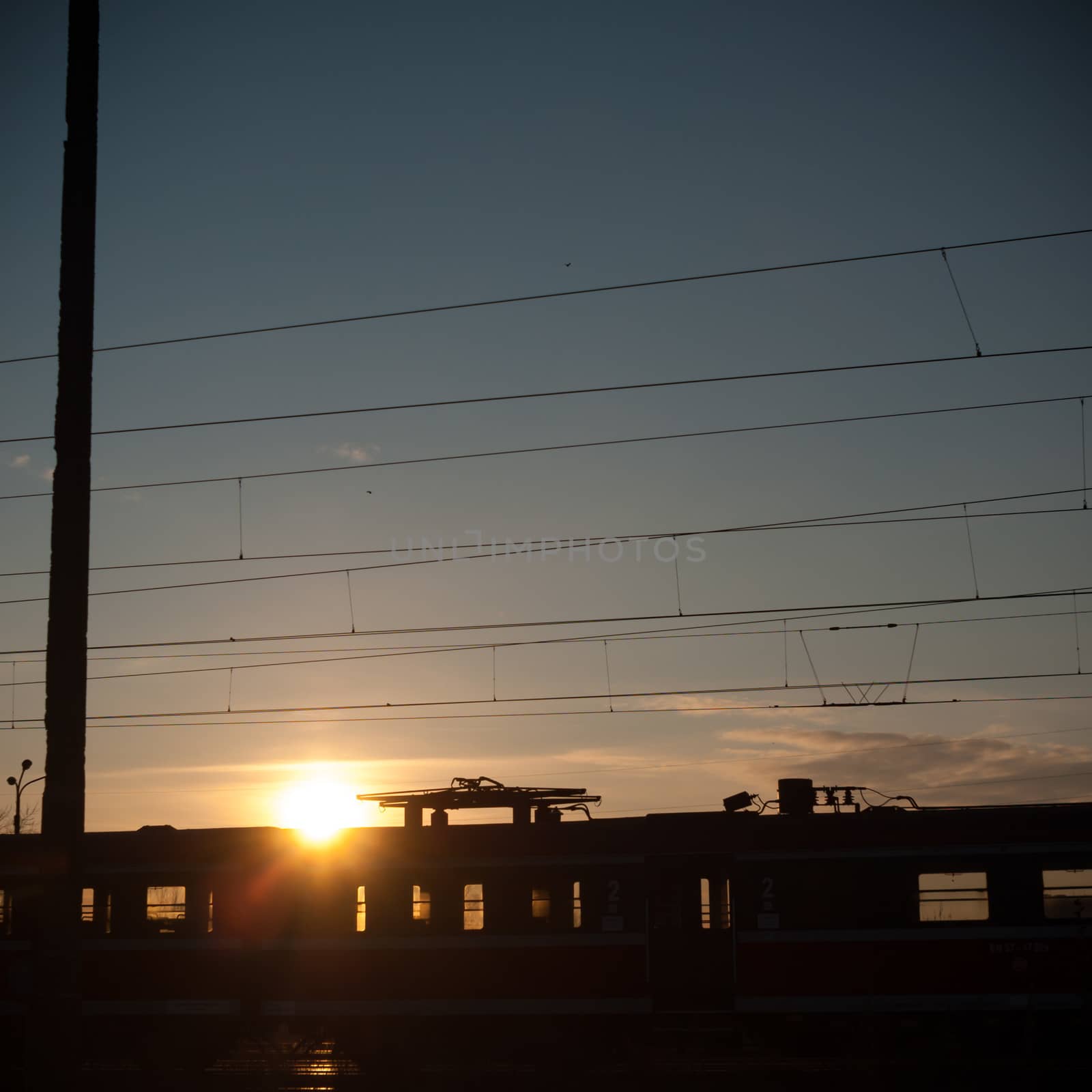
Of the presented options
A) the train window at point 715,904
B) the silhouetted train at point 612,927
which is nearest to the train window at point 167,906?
the silhouetted train at point 612,927

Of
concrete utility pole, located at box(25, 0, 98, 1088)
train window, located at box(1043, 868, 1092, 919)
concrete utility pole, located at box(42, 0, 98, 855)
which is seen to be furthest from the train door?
concrete utility pole, located at box(42, 0, 98, 855)

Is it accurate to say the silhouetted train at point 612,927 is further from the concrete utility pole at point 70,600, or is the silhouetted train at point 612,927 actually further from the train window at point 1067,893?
the concrete utility pole at point 70,600

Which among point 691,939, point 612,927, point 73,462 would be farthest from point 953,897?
point 73,462

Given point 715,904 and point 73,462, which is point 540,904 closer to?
point 715,904

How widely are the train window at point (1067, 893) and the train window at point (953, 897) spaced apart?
0.80 meters

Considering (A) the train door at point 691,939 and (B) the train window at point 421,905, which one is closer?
(A) the train door at point 691,939

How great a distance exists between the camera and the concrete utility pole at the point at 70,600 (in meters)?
6.98

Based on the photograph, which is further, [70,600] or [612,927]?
[612,927]

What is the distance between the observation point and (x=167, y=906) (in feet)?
62.1

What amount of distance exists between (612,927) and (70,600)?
12253mm

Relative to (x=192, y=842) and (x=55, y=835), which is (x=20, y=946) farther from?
(x=55, y=835)

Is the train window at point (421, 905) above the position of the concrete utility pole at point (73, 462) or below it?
below

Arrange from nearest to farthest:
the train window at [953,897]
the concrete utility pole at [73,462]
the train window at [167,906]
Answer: the concrete utility pole at [73,462] → the train window at [953,897] → the train window at [167,906]

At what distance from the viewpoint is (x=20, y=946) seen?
18953 mm
